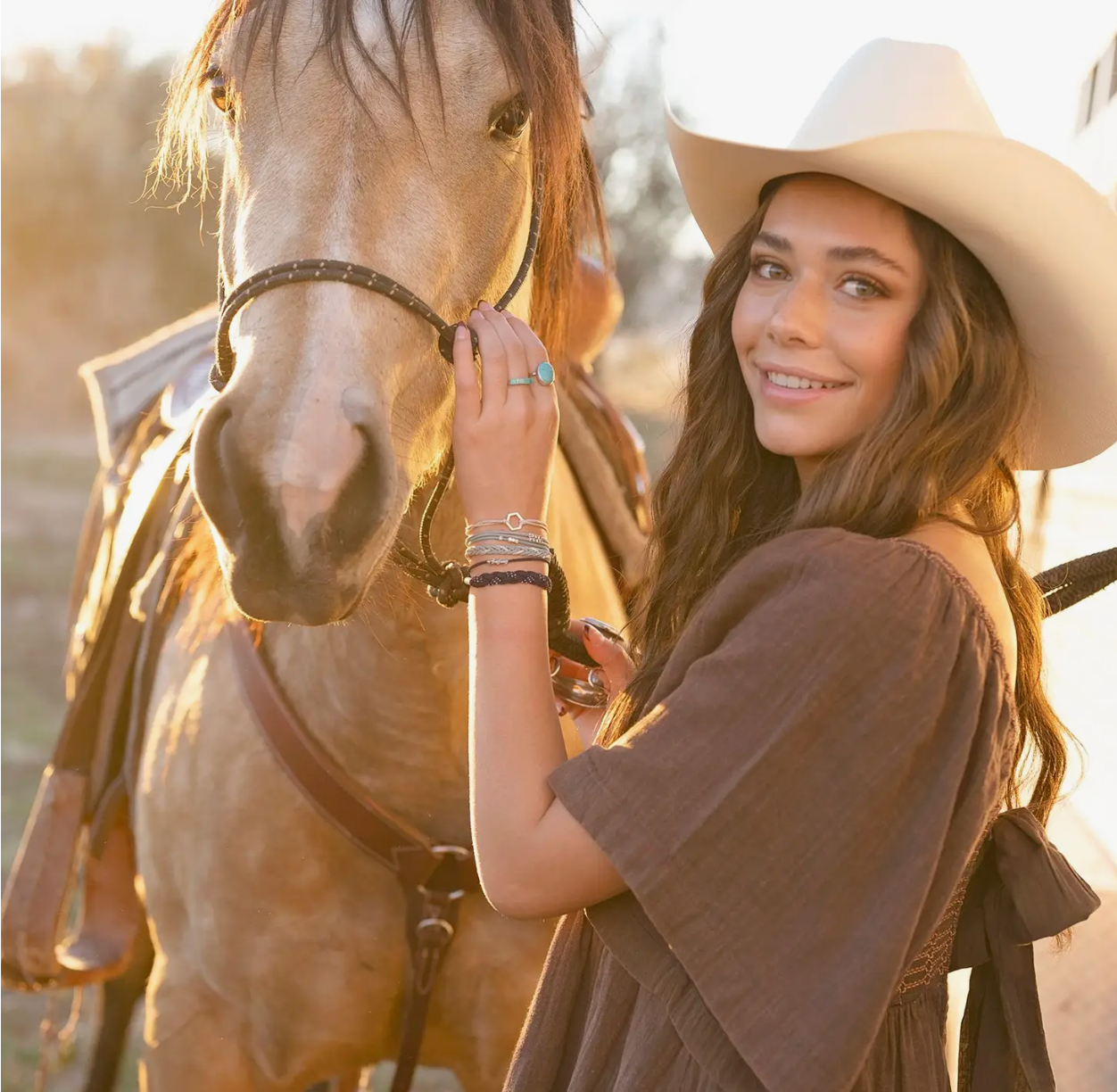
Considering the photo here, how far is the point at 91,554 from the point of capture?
341 centimetres

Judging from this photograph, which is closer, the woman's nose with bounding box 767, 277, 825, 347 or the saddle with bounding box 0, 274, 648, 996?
the woman's nose with bounding box 767, 277, 825, 347

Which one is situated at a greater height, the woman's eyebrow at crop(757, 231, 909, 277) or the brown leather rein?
the woman's eyebrow at crop(757, 231, 909, 277)

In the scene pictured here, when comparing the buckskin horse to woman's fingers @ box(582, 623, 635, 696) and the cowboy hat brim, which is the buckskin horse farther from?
the cowboy hat brim

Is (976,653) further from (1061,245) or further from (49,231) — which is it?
(49,231)

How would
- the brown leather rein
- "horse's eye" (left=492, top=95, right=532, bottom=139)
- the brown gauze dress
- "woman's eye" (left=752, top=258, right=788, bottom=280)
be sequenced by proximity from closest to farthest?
the brown gauze dress, "woman's eye" (left=752, top=258, right=788, bottom=280), "horse's eye" (left=492, top=95, right=532, bottom=139), the brown leather rein

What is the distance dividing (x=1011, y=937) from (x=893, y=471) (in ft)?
1.60

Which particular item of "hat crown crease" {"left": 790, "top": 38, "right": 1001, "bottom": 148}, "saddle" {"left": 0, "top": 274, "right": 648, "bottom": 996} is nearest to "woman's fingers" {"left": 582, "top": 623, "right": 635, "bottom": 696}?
"hat crown crease" {"left": 790, "top": 38, "right": 1001, "bottom": 148}

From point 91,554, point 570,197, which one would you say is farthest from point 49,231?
point 570,197

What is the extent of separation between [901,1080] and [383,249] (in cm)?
100

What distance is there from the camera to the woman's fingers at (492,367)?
118 cm

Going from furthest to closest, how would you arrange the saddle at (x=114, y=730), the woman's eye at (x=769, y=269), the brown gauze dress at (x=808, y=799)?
the saddle at (x=114, y=730)
the woman's eye at (x=769, y=269)
the brown gauze dress at (x=808, y=799)

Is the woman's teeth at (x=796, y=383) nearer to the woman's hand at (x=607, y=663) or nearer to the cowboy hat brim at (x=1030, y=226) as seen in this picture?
the cowboy hat brim at (x=1030, y=226)

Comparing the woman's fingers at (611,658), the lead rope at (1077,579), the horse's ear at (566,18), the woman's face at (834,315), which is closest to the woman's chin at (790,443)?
the woman's face at (834,315)

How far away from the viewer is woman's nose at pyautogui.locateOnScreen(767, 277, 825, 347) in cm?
116
